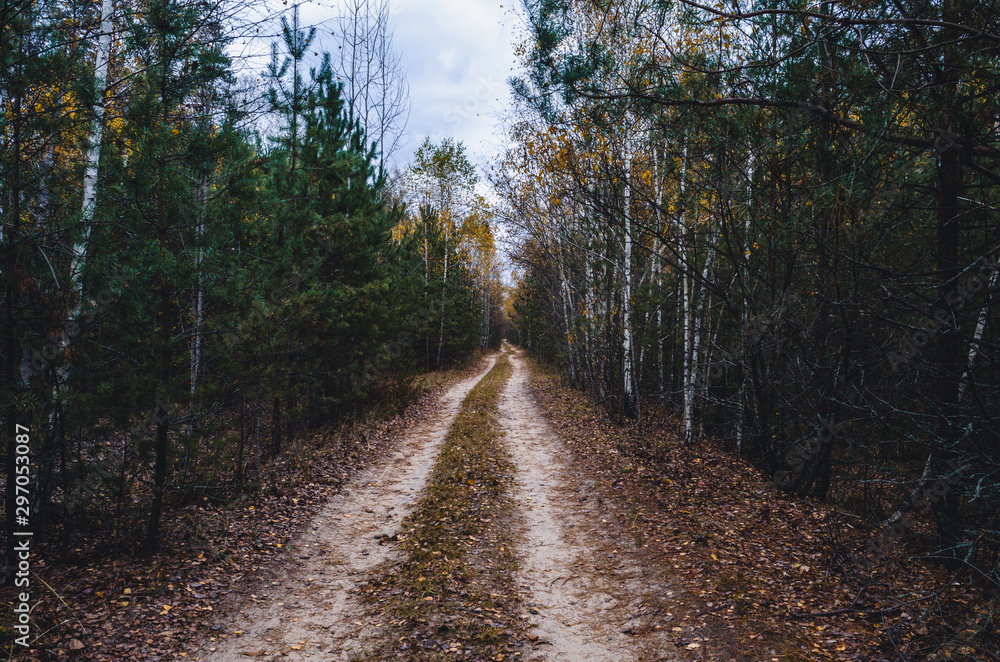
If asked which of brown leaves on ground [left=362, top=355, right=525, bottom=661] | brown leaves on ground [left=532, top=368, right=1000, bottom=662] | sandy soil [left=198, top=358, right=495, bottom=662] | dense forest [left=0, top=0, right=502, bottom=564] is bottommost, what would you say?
sandy soil [left=198, top=358, right=495, bottom=662]

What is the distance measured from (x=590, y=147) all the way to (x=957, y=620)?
27.3ft

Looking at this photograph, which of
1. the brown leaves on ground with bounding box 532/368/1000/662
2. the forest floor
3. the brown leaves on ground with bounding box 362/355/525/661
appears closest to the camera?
the brown leaves on ground with bounding box 532/368/1000/662

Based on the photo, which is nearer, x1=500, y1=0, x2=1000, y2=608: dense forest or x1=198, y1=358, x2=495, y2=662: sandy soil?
x1=500, y1=0, x2=1000, y2=608: dense forest

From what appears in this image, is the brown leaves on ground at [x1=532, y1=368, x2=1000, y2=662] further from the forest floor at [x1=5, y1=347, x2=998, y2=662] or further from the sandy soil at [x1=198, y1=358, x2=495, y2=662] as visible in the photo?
the sandy soil at [x1=198, y1=358, x2=495, y2=662]

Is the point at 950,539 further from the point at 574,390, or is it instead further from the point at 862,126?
the point at 574,390

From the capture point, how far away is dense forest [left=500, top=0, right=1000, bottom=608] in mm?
3924

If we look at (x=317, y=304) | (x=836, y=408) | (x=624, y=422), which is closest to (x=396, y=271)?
(x=317, y=304)

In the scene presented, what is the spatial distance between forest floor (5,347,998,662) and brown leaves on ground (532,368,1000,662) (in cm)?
2

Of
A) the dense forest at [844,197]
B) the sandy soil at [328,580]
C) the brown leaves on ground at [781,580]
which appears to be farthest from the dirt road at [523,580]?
the dense forest at [844,197]

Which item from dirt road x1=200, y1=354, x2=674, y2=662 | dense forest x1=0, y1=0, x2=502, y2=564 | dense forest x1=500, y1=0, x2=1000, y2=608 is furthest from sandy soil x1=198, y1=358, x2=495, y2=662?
dense forest x1=500, y1=0, x2=1000, y2=608

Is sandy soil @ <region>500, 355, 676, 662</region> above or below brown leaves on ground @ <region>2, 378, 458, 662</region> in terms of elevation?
below

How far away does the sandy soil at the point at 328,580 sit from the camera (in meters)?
4.06

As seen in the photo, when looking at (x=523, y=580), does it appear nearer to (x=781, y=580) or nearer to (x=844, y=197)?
(x=781, y=580)

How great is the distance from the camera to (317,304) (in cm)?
859
